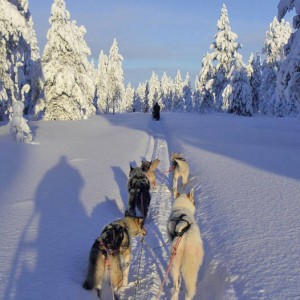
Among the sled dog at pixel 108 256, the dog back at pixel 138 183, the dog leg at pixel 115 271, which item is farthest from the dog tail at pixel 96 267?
the dog back at pixel 138 183

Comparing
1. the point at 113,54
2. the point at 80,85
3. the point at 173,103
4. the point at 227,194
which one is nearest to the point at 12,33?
the point at 80,85

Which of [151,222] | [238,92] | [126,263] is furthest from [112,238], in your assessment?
[238,92]

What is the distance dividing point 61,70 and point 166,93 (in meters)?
77.0

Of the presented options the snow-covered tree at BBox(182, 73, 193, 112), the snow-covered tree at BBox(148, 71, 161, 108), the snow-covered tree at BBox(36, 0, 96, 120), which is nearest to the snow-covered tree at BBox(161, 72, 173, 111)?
the snow-covered tree at BBox(148, 71, 161, 108)

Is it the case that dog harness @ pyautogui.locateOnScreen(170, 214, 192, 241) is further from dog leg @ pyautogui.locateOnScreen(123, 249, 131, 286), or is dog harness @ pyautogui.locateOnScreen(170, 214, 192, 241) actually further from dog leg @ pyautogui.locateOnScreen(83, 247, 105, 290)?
dog leg @ pyautogui.locateOnScreen(83, 247, 105, 290)

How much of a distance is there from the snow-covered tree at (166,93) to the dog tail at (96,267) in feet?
330

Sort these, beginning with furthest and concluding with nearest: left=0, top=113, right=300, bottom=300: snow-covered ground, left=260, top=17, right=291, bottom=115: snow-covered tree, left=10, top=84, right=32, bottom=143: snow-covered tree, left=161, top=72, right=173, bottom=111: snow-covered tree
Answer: left=161, top=72, right=173, bottom=111: snow-covered tree < left=260, top=17, right=291, bottom=115: snow-covered tree < left=10, top=84, right=32, bottom=143: snow-covered tree < left=0, top=113, right=300, bottom=300: snow-covered ground

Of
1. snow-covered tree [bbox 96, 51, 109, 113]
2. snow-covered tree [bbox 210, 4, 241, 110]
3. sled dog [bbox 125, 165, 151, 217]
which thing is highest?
snow-covered tree [bbox 210, 4, 241, 110]

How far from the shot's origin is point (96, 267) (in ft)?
12.6

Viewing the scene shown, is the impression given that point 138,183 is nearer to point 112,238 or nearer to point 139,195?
point 139,195

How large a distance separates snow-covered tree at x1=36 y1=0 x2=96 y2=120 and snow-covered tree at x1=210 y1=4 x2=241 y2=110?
64.6 feet

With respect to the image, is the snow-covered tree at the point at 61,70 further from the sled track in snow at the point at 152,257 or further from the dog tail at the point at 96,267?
the dog tail at the point at 96,267

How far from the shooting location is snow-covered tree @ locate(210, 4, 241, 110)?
43.1 metres

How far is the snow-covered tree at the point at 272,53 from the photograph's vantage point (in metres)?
50.9
